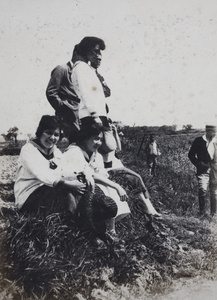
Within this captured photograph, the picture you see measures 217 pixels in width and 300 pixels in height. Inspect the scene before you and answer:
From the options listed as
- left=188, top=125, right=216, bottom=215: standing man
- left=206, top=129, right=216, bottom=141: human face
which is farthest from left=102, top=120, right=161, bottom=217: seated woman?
left=206, top=129, right=216, bottom=141: human face

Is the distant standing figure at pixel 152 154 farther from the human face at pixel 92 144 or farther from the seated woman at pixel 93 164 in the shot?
the human face at pixel 92 144

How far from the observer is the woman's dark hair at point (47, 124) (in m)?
4.41

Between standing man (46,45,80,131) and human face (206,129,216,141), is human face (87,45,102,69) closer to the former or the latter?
standing man (46,45,80,131)

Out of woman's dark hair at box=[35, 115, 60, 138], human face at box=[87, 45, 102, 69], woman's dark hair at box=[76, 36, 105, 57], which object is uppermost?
woman's dark hair at box=[76, 36, 105, 57]

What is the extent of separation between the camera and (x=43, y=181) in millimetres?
4246

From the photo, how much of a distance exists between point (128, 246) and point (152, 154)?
3.54 ft

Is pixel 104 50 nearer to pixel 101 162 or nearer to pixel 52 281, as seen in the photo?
pixel 101 162

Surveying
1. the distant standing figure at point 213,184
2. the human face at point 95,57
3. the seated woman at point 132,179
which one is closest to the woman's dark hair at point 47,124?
the seated woman at point 132,179

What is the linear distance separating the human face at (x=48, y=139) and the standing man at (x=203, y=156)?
65.5 inches

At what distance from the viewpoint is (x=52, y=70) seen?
15.6ft

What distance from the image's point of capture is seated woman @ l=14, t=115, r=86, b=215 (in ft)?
14.0

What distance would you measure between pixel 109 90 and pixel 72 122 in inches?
24.4

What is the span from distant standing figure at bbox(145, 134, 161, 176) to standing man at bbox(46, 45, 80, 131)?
90 centimetres

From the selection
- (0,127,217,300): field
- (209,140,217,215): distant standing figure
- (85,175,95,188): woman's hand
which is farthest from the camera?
(209,140,217,215): distant standing figure
